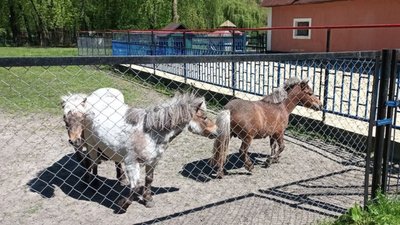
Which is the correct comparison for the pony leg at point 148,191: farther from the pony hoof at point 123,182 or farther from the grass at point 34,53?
the grass at point 34,53

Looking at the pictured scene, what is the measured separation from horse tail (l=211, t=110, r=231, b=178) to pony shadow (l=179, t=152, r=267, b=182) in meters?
0.20

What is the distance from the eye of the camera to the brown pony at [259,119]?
4.70m

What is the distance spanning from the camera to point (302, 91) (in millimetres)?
5352

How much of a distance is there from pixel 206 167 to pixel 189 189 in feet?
2.68

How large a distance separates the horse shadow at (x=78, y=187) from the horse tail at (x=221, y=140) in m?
0.60

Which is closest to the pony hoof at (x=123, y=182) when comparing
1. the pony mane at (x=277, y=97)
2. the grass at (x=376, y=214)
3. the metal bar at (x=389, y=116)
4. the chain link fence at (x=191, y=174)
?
the chain link fence at (x=191, y=174)

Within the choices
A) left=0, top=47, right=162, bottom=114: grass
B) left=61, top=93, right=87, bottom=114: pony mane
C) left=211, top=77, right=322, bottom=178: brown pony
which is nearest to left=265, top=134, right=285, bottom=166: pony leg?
left=211, top=77, right=322, bottom=178: brown pony

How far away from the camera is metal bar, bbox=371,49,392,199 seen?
3229 mm

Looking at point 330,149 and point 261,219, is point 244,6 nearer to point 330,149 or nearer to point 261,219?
point 330,149

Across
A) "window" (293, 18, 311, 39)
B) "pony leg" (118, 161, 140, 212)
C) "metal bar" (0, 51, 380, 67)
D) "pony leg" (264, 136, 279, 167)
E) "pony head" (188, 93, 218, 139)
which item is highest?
"window" (293, 18, 311, 39)

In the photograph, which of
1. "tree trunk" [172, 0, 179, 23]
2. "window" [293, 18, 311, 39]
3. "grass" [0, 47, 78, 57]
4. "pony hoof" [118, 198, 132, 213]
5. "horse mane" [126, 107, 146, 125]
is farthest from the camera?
"tree trunk" [172, 0, 179, 23]

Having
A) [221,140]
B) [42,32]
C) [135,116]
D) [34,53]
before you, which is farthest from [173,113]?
[42,32]

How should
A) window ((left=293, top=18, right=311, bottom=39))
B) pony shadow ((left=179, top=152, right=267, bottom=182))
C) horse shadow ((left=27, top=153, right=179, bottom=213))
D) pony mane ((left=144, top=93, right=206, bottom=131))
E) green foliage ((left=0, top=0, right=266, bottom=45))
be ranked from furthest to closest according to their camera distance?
green foliage ((left=0, top=0, right=266, bottom=45)), window ((left=293, top=18, right=311, bottom=39)), pony shadow ((left=179, top=152, right=267, bottom=182)), horse shadow ((left=27, top=153, right=179, bottom=213)), pony mane ((left=144, top=93, right=206, bottom=131))

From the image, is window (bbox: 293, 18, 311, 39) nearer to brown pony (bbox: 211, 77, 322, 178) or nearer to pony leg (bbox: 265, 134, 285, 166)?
brown pony (bbox: 211, 77, 322, 178)
